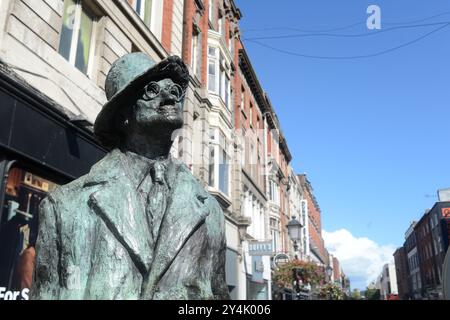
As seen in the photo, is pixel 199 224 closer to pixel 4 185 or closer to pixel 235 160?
pixel 4 185

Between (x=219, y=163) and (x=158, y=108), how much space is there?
54.7 ft

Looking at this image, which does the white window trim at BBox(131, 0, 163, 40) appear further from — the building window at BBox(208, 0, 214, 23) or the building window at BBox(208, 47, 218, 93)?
the building window at BBox(208, 0, 214, 23)

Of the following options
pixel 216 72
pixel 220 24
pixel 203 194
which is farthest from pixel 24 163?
pixel 220 24

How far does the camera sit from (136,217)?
64.0 inches

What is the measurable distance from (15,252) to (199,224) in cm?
615

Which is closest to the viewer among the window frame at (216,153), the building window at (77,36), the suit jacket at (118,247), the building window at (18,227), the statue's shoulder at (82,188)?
the suit jacket at (118,247)

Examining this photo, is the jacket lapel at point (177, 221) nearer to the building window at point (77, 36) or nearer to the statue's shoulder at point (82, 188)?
the statue's shoulder at point (82, 188)

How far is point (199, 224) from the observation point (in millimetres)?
1708

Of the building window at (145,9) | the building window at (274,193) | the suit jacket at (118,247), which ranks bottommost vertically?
the suit jacket at (118,247)

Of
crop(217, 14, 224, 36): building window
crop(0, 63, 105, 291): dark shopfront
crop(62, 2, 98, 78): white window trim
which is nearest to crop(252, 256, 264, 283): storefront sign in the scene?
crop(217, 14, 224, 36): building window

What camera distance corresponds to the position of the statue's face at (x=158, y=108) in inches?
71.9

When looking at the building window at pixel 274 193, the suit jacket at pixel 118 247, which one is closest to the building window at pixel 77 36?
the suit jacket at pixel 118 247

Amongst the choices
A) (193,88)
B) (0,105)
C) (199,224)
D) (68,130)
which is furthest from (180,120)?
(193,88)

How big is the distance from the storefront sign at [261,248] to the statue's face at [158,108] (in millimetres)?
16886
